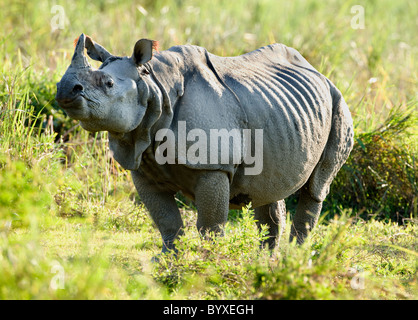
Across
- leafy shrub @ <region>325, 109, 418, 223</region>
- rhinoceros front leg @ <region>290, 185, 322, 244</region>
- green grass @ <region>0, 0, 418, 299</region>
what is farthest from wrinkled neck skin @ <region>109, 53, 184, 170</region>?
leafy shrub @ <region>325, 109, 418, 223</region>

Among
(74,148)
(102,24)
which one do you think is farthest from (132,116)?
(102,24)

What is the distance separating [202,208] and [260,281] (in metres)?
0.83

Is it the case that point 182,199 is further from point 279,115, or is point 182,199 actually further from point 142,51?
point 142,51

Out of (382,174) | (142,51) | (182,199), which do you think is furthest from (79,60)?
(382,174)

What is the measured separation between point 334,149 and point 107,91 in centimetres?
230

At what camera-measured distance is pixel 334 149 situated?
18.6 feet

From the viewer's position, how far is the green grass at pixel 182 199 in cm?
399

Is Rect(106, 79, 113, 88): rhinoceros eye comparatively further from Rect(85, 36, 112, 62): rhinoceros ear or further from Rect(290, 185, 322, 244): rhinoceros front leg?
Rect(290, 185, 322, 244): rhinoceros front leg

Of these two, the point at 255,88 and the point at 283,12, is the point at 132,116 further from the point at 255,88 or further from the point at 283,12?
the point at 283,12

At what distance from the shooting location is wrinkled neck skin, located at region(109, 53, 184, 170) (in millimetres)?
4414

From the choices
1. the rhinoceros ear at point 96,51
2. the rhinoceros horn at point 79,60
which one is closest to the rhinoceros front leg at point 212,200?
the rhinoceros ear at point 96,51
